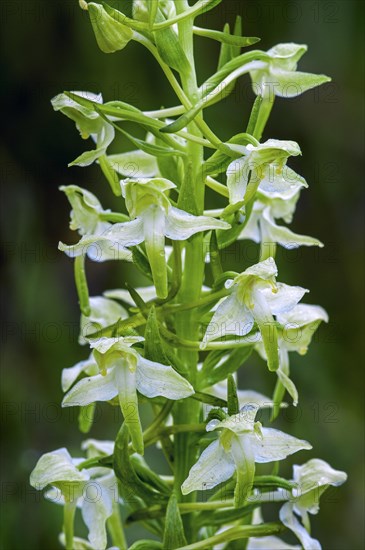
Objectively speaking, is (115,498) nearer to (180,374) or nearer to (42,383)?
(180,374)

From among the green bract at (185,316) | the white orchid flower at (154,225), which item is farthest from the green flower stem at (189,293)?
the white orchid flower at (154,225)

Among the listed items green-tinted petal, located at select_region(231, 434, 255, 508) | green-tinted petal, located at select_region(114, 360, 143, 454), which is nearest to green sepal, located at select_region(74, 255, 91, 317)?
green-tinted petal, located at select_region(114, 360, 143, 454)

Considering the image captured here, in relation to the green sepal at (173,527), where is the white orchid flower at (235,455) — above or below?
above

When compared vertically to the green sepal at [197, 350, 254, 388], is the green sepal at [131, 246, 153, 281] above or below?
above

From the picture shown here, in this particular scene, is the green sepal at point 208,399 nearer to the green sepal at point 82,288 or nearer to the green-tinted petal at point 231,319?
the green-tinted petal at point 231,319

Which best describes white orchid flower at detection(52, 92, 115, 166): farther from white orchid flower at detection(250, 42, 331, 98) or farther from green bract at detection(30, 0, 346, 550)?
white orchid flower at detection(250, 42, 331, 98)
